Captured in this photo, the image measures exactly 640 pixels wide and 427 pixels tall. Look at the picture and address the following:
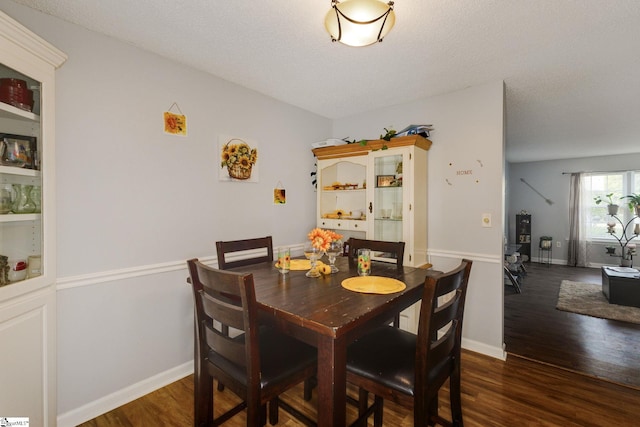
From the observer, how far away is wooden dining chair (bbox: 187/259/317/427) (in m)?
1.13

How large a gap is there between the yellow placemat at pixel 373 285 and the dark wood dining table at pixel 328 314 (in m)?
0.03

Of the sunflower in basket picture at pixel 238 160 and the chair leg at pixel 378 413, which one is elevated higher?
the sunflower in basket picture at pixel 238 160

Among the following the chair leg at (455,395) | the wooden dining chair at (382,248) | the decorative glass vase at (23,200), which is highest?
the decorative glass vase at (23,200)

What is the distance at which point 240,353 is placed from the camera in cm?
118

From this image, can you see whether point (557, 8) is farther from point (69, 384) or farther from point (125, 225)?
point (69, 384)

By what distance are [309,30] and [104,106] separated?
133 cm

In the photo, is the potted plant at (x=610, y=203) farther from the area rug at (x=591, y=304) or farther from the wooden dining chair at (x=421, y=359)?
the wooden dining chair at (x=421, y=359)

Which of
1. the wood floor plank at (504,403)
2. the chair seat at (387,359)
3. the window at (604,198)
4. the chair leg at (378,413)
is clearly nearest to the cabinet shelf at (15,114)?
the wood floor plank at (504,403)

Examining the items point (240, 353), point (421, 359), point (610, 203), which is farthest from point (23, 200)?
point (610, 203)

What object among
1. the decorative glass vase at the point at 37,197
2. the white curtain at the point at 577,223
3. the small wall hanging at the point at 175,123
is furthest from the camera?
the white curtain at the point at 577,223

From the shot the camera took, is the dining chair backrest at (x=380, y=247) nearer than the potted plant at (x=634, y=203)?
Yes

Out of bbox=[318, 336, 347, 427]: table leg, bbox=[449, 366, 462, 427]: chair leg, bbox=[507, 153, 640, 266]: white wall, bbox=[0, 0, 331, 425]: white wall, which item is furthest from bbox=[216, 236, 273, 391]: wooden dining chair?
bbox=[507, 153, 640, 266]: white wall

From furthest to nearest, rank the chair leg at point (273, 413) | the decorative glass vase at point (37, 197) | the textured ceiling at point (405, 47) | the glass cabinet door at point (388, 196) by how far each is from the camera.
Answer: the glass cabinet door at point (388, 196) → the chair leg at point (273, 413) → the textured ceiling at point (405, 47) → the decorative glass vase at point (37, 197)

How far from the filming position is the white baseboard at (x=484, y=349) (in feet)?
7.89
